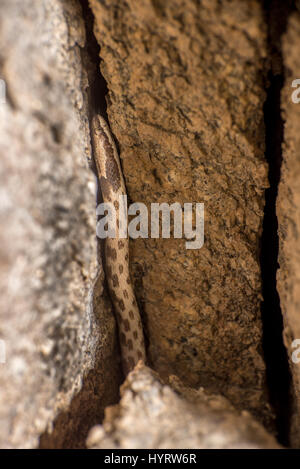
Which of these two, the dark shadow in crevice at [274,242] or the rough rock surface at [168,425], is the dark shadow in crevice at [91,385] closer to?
the rough rock surface at [168,425]

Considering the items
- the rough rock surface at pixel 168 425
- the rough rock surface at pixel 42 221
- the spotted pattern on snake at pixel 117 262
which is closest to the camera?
the rough rock surface at pixel 42 221

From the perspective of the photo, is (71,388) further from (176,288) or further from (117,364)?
(176,288)

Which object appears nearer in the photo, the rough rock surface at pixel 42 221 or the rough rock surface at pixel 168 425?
the rough rock surface at pixel 42 221

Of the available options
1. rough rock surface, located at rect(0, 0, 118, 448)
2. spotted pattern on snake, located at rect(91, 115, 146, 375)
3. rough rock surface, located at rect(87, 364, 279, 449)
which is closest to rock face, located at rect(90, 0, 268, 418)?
spotted pattern on snake, located at rect(91, 115, 146, 375)

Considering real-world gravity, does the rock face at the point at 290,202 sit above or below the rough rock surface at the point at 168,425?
above

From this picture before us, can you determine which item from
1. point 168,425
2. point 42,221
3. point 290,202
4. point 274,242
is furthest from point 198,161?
point 168,425

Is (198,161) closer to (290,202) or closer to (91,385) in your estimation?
(290,202)

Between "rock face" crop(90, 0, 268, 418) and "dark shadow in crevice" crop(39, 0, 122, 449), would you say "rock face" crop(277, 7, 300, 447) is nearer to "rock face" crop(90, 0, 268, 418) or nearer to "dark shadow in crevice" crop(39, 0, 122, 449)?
"rock face" crop(90, 0, 268, 418)

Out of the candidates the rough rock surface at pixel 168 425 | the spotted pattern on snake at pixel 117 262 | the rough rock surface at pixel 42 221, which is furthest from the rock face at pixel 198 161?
the rough rock surface at pixel 168 425
